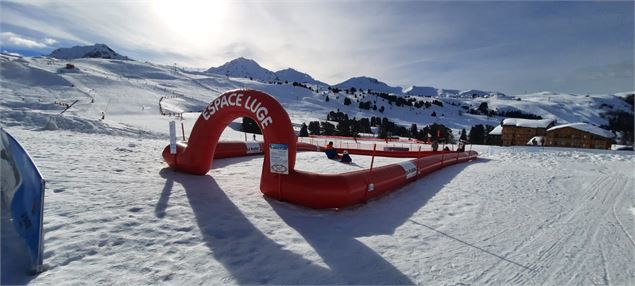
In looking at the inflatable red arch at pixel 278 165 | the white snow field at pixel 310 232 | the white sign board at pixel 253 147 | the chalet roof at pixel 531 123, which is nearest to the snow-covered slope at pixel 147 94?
the white sign board at pixel 253 147

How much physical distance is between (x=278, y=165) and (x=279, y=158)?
143mm

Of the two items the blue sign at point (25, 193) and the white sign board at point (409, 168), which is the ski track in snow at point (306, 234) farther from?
the white sign board at point (409, 168)

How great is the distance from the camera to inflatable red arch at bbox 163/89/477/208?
6.28 m

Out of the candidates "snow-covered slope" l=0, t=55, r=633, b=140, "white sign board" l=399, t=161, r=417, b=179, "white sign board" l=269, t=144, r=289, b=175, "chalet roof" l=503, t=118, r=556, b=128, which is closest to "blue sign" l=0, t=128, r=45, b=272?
"white sign board" l=269, t=144, r=289, b=175

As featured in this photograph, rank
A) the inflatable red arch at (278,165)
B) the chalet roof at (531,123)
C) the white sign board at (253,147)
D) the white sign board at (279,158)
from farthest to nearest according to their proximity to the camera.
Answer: the chalet roof at (531,123), the white sign board at (253,147), the white sign board at (279,158), the inflatable red arch at (278,165)

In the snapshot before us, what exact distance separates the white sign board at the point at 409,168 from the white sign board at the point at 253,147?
6.26 m

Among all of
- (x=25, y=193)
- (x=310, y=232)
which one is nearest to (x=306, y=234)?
(x=310, y=232)

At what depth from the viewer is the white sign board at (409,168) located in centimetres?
906

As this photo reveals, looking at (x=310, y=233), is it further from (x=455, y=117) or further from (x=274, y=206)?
(x=455, y=117)

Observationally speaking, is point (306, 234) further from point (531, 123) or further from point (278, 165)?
point (531, 123)

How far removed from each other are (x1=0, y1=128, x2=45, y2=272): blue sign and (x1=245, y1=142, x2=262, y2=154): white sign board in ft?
30.3

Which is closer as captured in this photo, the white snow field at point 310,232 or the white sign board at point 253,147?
the white snow field at point 310,232

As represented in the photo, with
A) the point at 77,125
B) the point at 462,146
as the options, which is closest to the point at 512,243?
the point at 462,146

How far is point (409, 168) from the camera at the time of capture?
9.30 m
